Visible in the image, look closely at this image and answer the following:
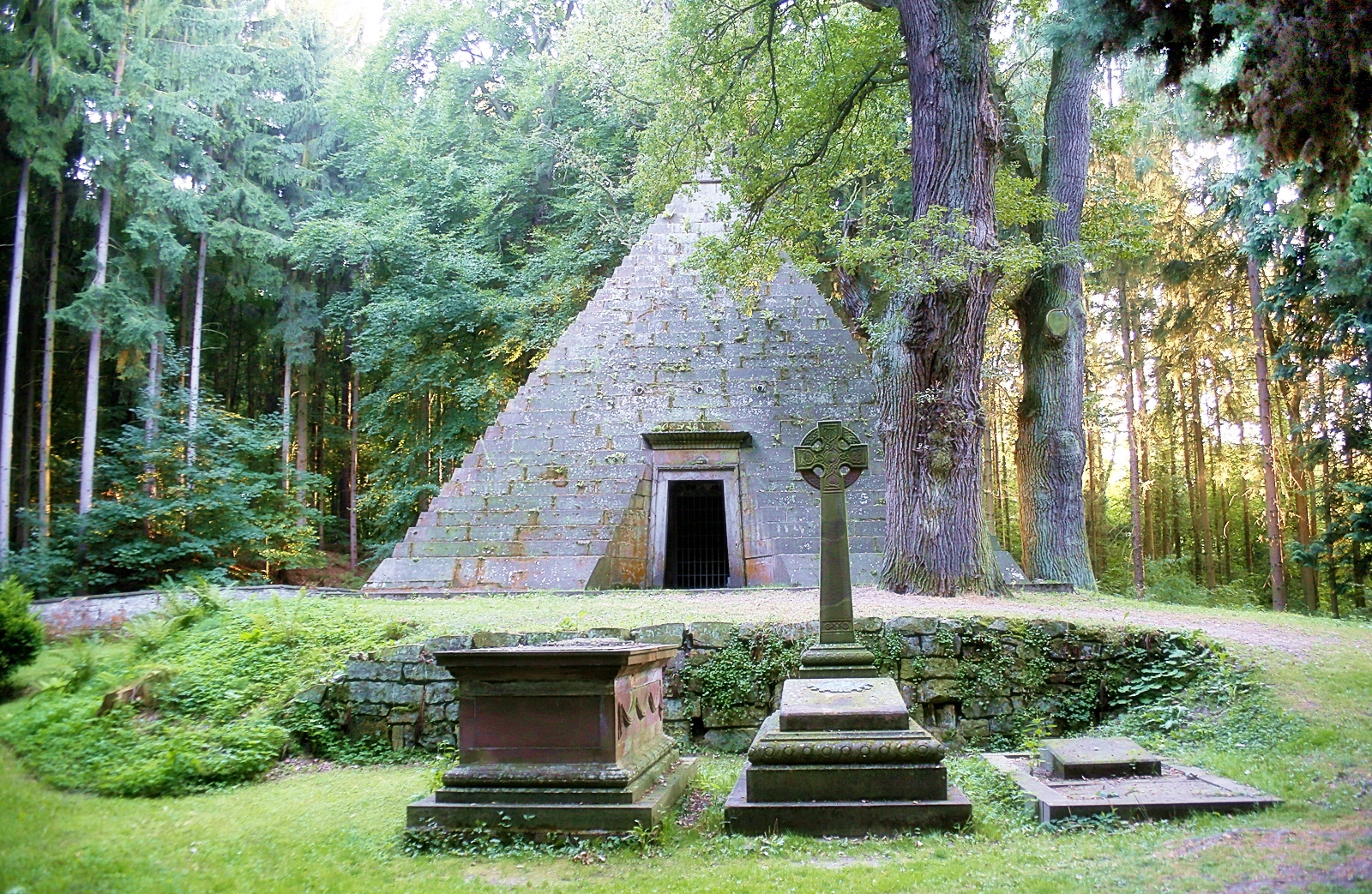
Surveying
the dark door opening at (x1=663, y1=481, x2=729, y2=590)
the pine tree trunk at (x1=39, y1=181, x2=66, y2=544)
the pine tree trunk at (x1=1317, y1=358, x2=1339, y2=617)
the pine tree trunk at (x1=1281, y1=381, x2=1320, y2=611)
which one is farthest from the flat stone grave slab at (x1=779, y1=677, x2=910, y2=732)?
the pine tree trunk at (x1=39, y1=181, x2=66, y2=544)

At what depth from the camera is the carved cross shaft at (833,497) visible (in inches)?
240

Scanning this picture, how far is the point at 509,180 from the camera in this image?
21.4 metres

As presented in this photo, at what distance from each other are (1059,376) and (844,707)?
8.53 m

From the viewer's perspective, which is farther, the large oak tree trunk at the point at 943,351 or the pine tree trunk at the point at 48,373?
the pine tree trunk at the point at 48,373

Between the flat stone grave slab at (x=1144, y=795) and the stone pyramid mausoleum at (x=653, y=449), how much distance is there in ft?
20.4

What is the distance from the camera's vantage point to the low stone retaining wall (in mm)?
7055

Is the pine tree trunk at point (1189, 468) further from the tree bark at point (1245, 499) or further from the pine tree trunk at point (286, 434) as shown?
the pine tree trunk at point (286, 434)

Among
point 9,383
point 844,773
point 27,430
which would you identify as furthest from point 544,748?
point 27,430

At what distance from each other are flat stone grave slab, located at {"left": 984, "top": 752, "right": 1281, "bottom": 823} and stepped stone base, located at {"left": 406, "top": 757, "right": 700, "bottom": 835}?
207 cm

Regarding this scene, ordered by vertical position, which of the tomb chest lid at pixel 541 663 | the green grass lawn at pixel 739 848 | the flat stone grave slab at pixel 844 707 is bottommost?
the green grass lawn at pixel 739 848

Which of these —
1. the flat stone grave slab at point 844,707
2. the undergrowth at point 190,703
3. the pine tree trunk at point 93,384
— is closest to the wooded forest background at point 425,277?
the pine tree trunk at point 93,384

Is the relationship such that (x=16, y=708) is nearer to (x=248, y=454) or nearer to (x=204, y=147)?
(x=248, y=454)

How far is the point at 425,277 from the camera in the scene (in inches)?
793

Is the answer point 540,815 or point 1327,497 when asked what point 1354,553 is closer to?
point 1327,497
